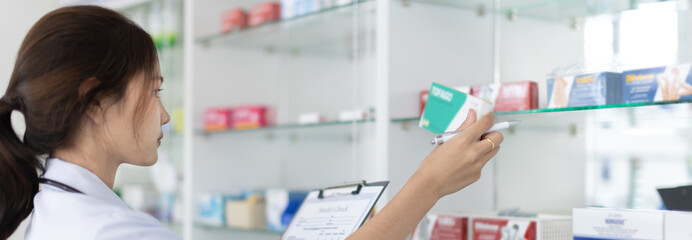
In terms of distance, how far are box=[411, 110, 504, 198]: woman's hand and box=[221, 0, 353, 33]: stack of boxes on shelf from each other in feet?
3.85

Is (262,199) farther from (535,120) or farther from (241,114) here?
(535,120)

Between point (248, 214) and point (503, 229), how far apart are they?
1366mm

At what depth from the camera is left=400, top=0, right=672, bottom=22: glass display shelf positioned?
6.14 feet

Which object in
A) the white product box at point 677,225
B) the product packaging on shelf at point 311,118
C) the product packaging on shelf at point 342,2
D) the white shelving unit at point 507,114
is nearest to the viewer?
the white product box at point 677,225

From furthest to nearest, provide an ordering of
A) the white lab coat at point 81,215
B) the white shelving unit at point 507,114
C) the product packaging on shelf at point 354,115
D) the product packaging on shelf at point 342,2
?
the product packaging on shelf at point 342,2
the product packaging on shelf at point 354,115
the white shelving unit at point 507,114
the white lab coat at point 81,215

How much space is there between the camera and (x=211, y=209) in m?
3.03

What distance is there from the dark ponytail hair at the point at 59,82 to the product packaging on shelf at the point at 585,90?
938 mm

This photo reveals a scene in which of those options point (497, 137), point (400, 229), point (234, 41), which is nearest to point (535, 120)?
point (497, 137)

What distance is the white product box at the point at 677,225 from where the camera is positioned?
1.41m

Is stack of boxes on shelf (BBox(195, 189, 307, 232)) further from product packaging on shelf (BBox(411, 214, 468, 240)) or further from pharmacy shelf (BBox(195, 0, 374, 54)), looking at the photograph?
product packaging on shelf (BBox(411, 214, 468, 240))

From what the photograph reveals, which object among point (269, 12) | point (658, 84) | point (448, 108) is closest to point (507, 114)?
point (448, 108)

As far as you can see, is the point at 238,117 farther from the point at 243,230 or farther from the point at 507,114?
the point at 507,114

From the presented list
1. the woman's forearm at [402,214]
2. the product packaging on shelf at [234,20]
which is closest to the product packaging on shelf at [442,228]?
the woman's forearm at [402,214]

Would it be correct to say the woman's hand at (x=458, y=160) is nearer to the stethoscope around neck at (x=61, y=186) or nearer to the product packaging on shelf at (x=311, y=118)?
the stethoscope around neck at (x=61, y=186)
